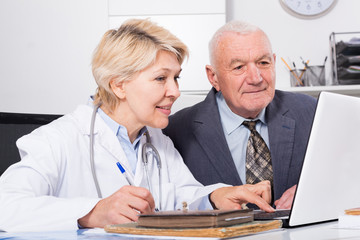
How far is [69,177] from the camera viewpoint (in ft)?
5.20

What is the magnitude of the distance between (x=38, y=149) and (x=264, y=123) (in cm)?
111

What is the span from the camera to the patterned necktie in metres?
2.11

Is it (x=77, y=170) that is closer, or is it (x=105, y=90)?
(x=77, y=170)

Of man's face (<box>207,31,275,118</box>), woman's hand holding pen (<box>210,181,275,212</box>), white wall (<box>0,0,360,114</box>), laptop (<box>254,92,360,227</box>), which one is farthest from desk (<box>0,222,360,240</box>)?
white wall (<box>0,0,360,114</box>)

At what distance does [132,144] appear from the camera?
1.80m

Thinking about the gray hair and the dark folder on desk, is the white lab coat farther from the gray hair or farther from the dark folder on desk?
the gray hair

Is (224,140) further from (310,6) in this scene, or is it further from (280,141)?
(310,6)

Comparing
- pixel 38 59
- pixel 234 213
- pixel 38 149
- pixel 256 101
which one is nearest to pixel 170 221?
pixel 234 213

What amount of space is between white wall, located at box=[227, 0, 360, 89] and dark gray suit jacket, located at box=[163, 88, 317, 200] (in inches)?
55.8

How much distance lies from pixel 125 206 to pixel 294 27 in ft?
9.05

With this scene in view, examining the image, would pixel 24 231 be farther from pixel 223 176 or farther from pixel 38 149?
pixel 223 176

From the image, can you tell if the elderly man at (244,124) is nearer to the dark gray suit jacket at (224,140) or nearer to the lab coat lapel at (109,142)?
the dark gray suit jacket at (224,140)

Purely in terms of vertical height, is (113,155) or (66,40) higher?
(66,40)

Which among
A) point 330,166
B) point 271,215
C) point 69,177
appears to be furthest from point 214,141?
point 330,166
